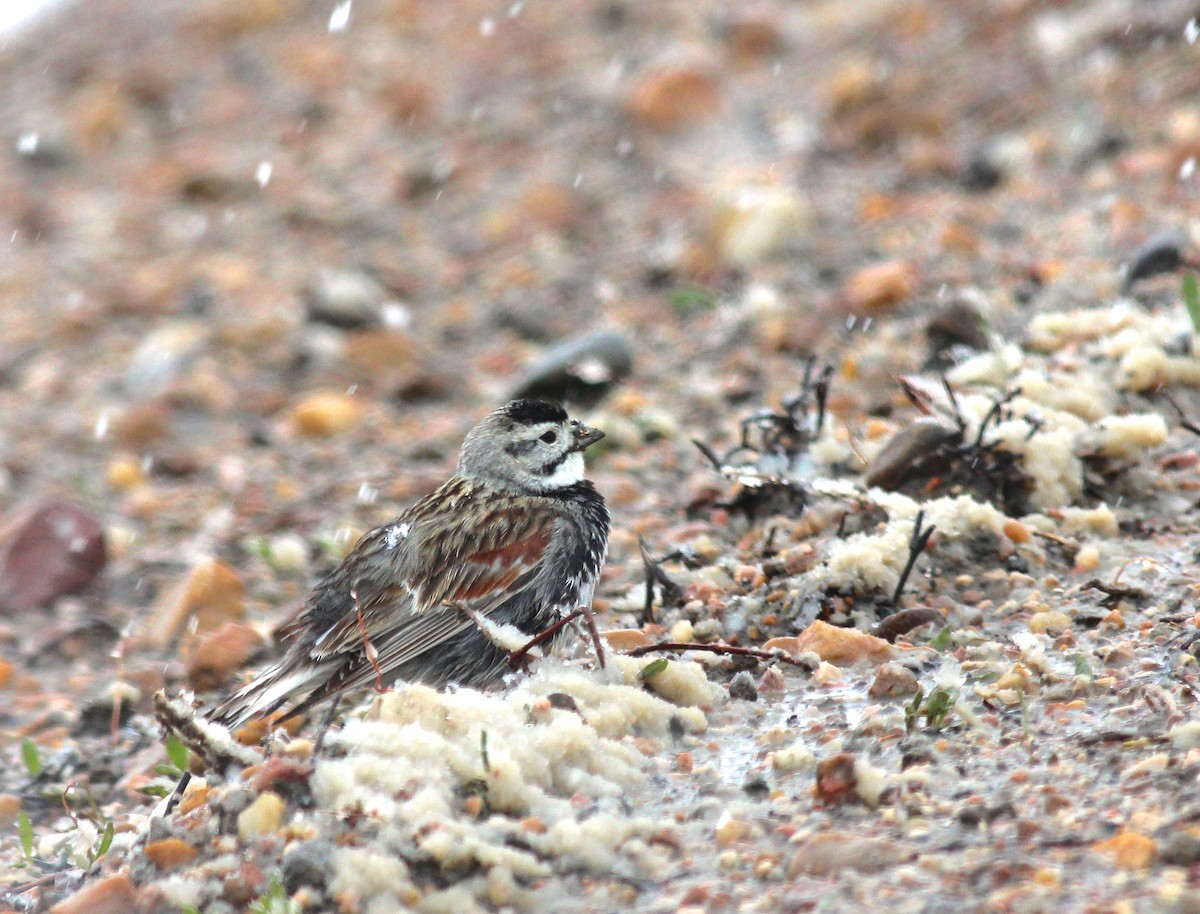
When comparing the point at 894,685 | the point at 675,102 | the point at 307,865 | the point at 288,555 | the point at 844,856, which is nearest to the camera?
the point at 844,856

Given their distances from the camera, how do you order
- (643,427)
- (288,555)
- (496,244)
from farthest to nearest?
1. (496,244)
2. (643,427)
3. (288,555)

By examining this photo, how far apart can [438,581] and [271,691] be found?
0.66 metres

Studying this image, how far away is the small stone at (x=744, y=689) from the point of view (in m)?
4.19

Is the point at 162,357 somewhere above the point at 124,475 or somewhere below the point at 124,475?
above

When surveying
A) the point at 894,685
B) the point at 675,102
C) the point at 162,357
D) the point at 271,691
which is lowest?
the point at 894,685

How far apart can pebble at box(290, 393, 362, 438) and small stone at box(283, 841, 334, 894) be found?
4.68 metres

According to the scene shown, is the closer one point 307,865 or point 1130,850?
point 1130,850

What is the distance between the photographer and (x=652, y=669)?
414cm

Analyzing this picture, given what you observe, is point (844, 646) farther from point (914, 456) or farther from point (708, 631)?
point (914, 456)

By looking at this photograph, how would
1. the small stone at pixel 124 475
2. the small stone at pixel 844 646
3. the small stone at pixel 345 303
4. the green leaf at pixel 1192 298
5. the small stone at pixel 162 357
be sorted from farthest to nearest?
the small stone at pixel 345 303
the small stone at pixel 162 357
the small stone at pixel 124 475
the green leaf at pixel 1192 298
the small stone at pixel 844 646

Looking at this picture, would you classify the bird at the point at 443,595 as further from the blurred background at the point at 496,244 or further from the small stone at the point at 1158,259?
the small stone at the point at 1158,259

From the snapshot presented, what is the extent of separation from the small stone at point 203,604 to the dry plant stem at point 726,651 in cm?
232

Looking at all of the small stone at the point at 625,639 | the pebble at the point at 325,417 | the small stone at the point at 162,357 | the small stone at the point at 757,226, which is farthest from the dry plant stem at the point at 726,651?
the small stone at the point at 162,357

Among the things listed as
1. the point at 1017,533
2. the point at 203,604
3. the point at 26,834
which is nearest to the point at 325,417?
the point at 203,604
